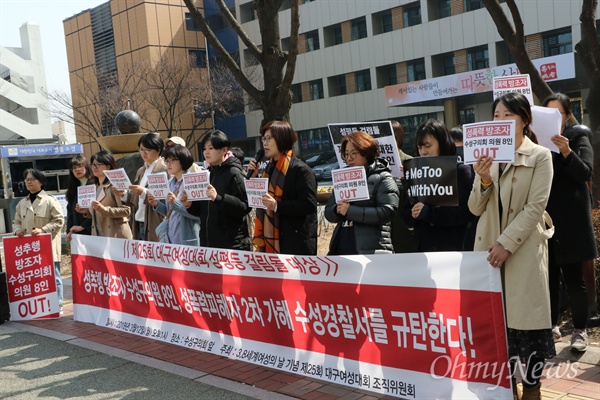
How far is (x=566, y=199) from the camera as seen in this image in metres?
4.73

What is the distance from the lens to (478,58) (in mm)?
39000

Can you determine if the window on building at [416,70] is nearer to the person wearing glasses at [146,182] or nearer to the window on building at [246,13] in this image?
the window on building at [246,13]

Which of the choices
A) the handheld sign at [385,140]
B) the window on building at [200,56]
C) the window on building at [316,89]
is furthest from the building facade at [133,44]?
the handheld sign at [385,140]

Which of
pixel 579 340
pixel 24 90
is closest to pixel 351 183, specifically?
pixel 579 340

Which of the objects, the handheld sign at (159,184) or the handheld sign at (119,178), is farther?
the handheld sign at (119,178)

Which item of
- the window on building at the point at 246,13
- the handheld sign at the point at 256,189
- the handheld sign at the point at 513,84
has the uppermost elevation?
the window on building at the point at 246,13

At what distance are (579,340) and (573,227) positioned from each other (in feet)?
2.69

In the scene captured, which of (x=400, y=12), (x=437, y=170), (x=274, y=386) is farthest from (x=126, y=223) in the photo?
(x=400, y=12)

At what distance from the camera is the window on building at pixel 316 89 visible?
48.6 metres

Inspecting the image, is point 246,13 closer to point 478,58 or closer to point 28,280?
point 478,58

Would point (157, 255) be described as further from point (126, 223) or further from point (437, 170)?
point (437, 170)

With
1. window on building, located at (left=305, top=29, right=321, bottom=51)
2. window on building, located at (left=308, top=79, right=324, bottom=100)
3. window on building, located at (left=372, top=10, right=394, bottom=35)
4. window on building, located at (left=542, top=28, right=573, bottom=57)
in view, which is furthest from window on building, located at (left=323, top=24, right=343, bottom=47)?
window on building, located at (left=542, top=28, right=573, bottom=57)

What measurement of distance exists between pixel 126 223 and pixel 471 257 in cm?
480

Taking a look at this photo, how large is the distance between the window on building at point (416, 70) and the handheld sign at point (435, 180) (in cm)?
3865
